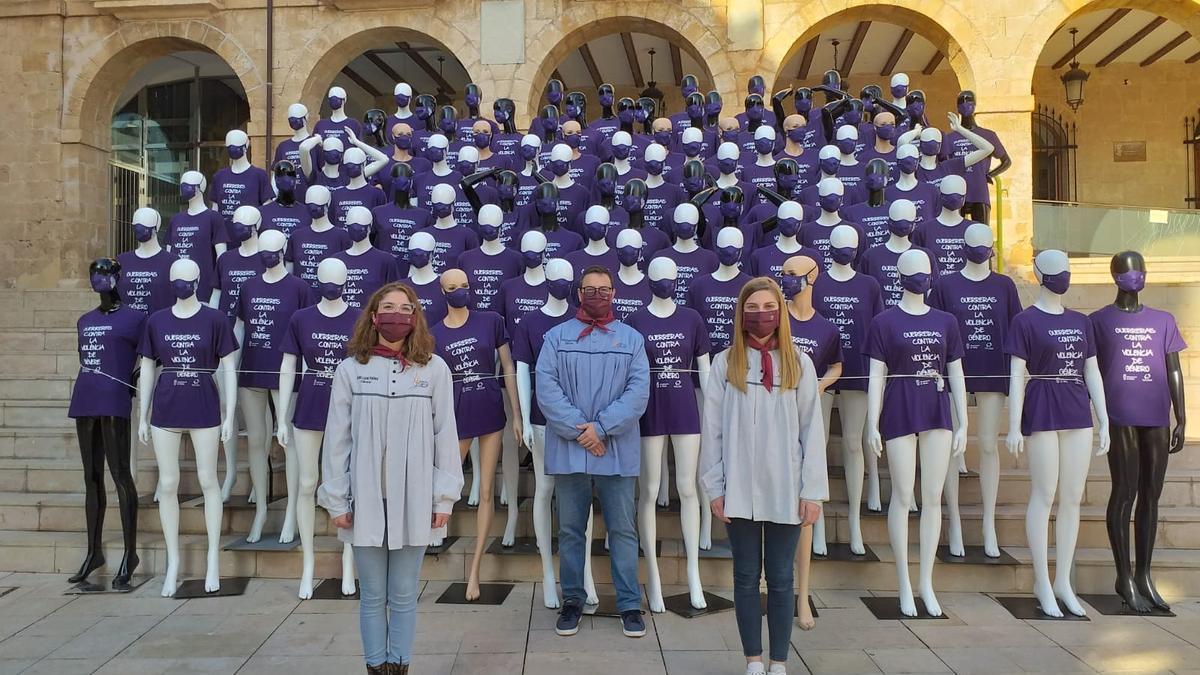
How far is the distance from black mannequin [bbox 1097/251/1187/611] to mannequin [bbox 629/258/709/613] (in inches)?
98.8

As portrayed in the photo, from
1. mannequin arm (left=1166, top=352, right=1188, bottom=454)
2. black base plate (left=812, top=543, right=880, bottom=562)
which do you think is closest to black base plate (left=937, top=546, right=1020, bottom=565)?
black base plate (left=812, top=543, right=880, bottom=562)

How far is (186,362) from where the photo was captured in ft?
18.8

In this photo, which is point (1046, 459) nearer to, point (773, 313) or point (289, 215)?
point (773, 313)

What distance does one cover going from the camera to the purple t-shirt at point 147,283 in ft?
22.5

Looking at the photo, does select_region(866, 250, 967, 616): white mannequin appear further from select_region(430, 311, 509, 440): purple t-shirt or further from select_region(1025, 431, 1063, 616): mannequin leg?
select_region(430, 311, 509, 440): purple t-shirt

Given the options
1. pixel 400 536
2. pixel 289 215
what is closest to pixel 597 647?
pixel 400 536

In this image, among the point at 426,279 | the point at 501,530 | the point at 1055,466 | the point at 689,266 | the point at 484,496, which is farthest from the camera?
the point at 689,266

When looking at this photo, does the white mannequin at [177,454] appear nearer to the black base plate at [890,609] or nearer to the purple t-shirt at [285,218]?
the purple t-shirt at [285,218]

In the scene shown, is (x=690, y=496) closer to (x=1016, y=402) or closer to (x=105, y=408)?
(x=1016, y=402)

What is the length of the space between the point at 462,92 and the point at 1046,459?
644 inches

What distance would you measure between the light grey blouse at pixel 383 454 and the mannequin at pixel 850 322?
2.97 metres

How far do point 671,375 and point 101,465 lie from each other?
3.87 m

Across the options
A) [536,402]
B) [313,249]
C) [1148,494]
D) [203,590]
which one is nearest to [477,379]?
[536,402]

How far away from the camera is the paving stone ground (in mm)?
4484
